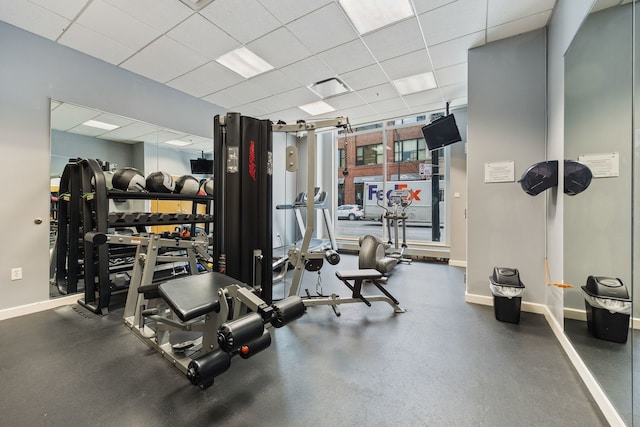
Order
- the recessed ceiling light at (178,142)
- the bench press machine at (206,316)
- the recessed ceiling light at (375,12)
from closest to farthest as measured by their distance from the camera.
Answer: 1. the bench press machine at (206,316)
2. the recessed ceiling light at (375,12)
3. the recessed ceiling light at (178,142)

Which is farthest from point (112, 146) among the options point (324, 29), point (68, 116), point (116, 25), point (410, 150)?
point (410, 150)

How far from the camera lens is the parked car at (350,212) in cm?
758

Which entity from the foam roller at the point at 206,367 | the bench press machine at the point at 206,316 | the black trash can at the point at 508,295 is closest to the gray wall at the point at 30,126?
the bench press machine at the point at 206,316

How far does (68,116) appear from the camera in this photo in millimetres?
3307

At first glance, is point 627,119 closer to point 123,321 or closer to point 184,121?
point 123,321

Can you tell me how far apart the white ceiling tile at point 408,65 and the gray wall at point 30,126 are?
395cm

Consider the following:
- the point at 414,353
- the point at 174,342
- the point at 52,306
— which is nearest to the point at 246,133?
the point at 174,342

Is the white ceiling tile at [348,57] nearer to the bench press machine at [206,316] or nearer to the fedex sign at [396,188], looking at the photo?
the bench press machine at [206,316]

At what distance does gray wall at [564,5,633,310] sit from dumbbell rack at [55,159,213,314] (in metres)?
4.34

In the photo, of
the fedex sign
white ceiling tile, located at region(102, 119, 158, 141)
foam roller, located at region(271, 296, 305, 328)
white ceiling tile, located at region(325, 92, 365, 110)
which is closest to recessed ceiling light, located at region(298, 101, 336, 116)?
white ceiling tile, located at region(325, 92, 365, 110)

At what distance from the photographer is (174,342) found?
236cm

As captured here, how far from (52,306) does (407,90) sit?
5.91 m

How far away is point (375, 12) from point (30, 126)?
402 cm

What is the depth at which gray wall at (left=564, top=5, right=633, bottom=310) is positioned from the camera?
163 centimetres
